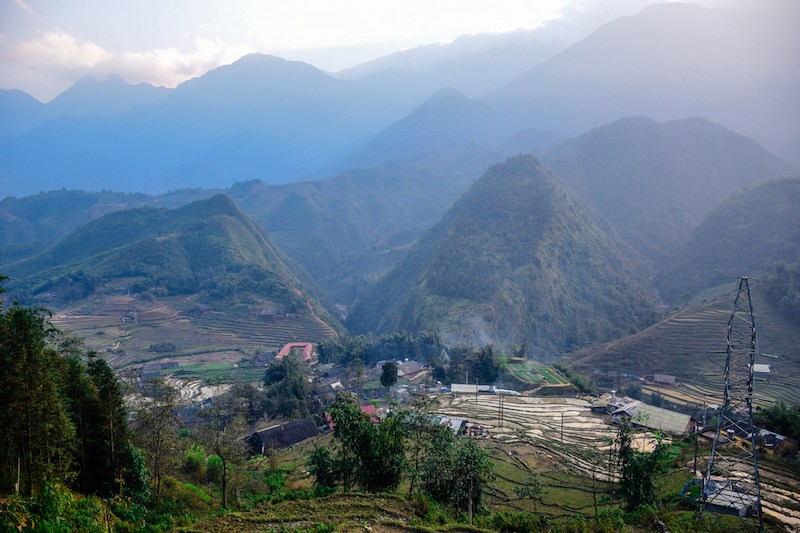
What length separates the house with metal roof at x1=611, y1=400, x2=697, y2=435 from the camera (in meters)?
29.1

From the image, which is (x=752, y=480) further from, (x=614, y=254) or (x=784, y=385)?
(x=614, y=254)

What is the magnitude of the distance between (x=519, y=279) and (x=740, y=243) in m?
35.2

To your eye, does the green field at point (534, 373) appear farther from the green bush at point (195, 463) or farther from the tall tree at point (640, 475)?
the green bush at point (195, 463)

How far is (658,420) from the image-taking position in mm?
30484

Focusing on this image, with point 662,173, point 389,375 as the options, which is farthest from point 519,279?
point 662,173

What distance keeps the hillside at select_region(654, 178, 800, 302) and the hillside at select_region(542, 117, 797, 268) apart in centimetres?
1007

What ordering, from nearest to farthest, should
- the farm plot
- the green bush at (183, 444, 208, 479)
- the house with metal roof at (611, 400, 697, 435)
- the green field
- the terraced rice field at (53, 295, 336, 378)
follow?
the green bush at (183, 444, 208, 479) → the farm plot → the house with metal roof at (611, 400, 697, 435) → the green field → the terraced rice field at (53, 295, 336, 378)

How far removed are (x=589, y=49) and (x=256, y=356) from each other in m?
177

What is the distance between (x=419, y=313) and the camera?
Answer: 61.9 m

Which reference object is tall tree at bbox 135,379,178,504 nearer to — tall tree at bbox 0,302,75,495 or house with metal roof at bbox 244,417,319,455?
tall tree at bbox 0,302,75,495

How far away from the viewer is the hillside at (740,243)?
213ft

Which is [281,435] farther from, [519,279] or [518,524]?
[519,279]

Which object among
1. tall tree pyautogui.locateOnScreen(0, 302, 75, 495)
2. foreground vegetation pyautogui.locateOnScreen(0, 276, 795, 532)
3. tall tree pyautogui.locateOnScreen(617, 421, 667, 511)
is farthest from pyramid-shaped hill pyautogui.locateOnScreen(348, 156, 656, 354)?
tall tree pyautogui.locateOnScreen(0, 302, 75, 495)

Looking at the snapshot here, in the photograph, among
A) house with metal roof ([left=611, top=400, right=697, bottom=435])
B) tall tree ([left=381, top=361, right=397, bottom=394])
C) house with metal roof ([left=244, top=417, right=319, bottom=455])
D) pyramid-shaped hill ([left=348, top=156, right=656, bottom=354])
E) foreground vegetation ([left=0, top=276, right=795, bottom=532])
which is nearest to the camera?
foreground vegetation ([left=0, top=276, right=795, bottom=532])
